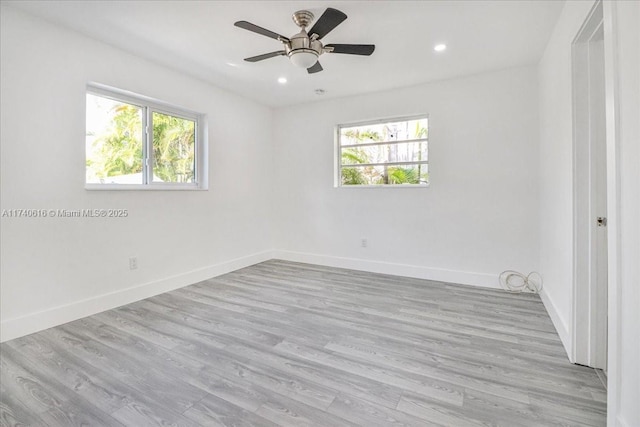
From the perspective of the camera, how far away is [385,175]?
13.9ft

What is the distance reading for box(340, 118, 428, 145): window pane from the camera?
3980 mm

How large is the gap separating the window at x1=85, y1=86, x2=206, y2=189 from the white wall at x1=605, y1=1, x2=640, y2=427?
370cm

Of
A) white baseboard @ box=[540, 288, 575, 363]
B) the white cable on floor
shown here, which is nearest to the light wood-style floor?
white baseboard @ box=[540, 288, 575, 363]

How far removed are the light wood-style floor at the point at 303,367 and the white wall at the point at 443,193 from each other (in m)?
0.75

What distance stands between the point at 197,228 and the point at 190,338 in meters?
1.78

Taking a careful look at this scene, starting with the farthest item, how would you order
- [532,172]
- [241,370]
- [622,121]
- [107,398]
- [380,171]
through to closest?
[380,171]
[532,172]
[241,370]
[107,398]
[622,121]

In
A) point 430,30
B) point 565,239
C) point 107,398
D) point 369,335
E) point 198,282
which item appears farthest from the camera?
point 198,282

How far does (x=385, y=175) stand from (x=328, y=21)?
2.50 metres

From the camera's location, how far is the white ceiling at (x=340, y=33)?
225 centimetres

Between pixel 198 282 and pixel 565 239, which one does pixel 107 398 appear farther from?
pixel 565 239

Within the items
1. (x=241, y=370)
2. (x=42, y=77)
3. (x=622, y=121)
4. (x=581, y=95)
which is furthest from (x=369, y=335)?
(x=42, y=77)

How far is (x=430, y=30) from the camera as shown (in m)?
2.54

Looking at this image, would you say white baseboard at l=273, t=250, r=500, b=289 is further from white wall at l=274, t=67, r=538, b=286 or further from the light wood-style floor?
the light wood-style floor

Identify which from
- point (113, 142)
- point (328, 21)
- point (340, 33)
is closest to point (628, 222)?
point (328, 21)
